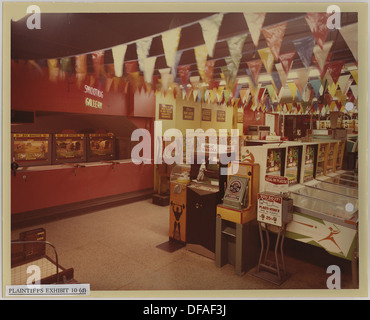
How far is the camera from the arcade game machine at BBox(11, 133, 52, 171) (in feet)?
15.8

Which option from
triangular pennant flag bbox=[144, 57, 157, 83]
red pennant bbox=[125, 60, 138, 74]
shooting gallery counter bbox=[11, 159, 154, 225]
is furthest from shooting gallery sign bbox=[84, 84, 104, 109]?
triangular pennant flag bbox=[144, 57, 157, 83]

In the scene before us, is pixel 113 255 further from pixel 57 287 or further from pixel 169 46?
pixel 169 46

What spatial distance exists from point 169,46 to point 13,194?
11.4 ft

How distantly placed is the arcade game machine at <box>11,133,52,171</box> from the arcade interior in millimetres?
19

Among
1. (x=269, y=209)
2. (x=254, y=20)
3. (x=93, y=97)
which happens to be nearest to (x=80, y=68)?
(x=93, y=97)

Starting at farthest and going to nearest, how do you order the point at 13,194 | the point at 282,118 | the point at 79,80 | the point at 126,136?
the point at 282,118 < the point at 126,136 < the point at 79,80 < the point at 13,194

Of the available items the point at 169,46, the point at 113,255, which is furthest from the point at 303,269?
the point at 169,46

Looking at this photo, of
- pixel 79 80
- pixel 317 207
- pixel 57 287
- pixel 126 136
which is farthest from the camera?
pixel 126 136

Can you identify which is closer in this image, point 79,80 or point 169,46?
point 169,46

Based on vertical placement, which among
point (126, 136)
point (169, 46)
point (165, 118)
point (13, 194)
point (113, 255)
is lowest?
point (113, 255)

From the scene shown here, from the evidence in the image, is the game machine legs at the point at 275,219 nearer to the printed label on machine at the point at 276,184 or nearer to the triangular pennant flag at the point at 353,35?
the printed label on machine at the point at 276,184

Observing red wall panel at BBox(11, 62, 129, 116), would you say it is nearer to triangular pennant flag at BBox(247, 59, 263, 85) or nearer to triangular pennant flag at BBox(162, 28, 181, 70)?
triangular pennant flag at BBox(162, 28, 181, 70)

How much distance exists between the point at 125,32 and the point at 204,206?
2.88 meters

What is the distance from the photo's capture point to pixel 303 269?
3.42 meters
